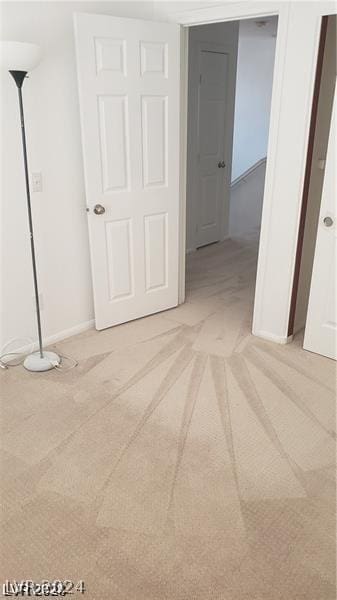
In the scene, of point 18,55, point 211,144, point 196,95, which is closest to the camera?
point 18,55

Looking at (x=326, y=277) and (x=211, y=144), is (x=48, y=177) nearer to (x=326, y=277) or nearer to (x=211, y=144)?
(x=326, y=277)

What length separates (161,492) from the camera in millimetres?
2027

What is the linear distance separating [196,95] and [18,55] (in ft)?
9.16

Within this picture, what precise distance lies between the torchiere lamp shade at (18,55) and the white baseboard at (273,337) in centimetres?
221

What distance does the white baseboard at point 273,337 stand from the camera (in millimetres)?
3270

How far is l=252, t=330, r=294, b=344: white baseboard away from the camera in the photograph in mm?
3270

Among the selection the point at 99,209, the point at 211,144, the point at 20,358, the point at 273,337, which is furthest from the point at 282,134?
the point at 211,144

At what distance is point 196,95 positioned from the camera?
4758 mm

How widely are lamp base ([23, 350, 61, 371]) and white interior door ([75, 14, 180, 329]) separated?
1.64 feet

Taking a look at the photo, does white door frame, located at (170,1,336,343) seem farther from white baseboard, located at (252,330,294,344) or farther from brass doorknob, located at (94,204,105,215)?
brass doorknob, located at (94,204,105,215)

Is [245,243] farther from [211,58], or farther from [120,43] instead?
[120,43]

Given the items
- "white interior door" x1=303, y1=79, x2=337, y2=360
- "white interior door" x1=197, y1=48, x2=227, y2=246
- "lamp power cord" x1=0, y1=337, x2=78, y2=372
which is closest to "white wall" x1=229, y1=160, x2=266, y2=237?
"white interior door" x1=197, y1=48, x2=227, y2=246

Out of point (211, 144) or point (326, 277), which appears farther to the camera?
point (211, 144)

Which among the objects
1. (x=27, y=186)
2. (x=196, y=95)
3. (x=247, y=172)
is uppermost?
(x=196, y=95)
